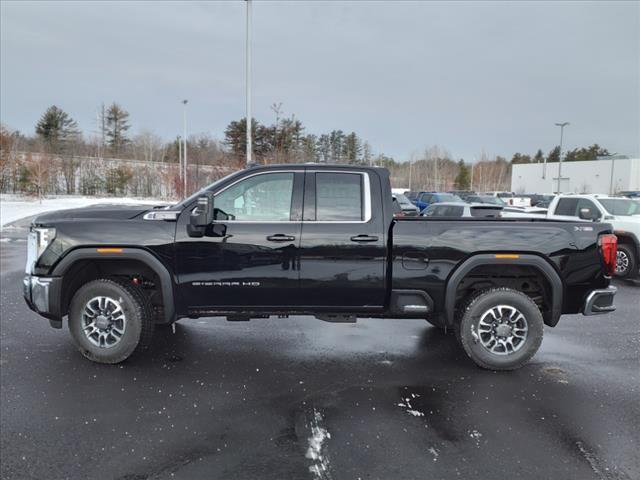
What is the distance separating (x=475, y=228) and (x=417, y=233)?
1.96 feet

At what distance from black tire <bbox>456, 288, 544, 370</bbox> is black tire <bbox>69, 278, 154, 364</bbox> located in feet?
10.9

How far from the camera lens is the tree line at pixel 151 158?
30.2m

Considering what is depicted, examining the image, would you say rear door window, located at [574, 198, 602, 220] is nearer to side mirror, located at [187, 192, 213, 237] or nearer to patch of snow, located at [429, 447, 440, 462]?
patch of snow, located at [429, 447, 440, 462]

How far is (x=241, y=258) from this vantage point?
15.3 feet

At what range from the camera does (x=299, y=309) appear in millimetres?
4828

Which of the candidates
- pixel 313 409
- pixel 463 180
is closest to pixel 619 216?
pixel 313 409

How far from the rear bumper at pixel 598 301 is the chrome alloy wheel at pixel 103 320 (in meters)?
4.66

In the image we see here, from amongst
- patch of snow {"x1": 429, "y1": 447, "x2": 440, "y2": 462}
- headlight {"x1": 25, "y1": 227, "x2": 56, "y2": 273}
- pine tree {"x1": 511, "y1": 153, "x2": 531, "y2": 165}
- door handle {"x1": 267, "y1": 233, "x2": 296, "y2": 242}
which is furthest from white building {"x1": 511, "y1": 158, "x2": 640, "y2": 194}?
headlight {"x1": 25, "y1": 227, "x2": 56, "y2": 273}

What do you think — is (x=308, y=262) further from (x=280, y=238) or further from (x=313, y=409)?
(x=313, y=409)

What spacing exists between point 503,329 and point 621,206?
8.66 metres

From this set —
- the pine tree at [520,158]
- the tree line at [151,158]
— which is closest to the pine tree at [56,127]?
the tree line at [151,158]

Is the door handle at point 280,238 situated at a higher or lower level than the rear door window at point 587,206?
lower

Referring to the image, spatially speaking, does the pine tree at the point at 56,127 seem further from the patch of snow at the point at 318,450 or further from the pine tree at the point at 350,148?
the patch of snow at the point at 318,450

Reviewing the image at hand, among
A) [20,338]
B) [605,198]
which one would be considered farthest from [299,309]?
[605,198]
